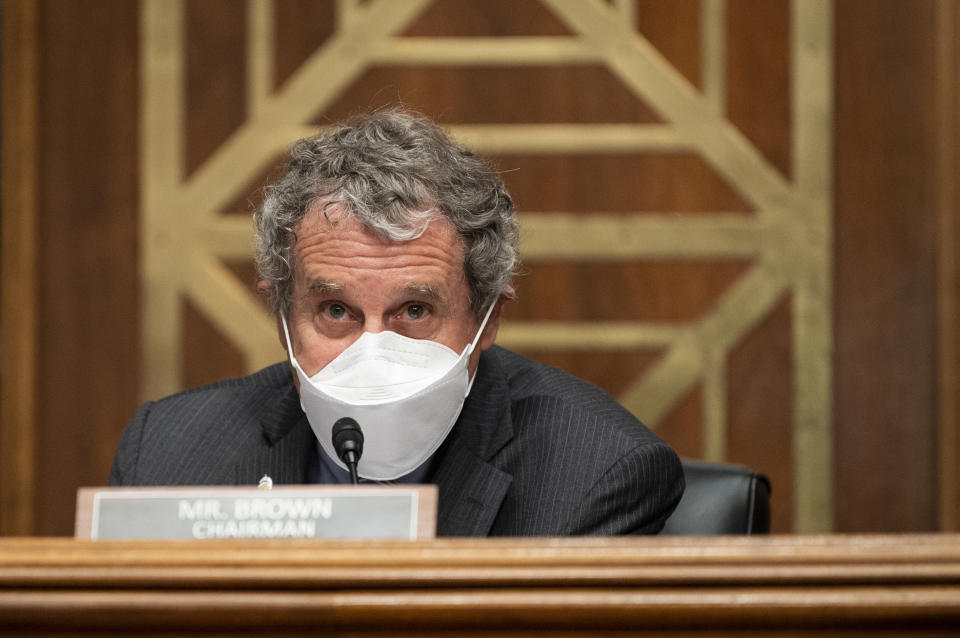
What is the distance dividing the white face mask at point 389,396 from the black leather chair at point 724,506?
38cm

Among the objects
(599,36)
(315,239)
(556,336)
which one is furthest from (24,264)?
(315,239)

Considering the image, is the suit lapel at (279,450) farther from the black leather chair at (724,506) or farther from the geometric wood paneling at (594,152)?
the geometric wood paneling at (594,152)

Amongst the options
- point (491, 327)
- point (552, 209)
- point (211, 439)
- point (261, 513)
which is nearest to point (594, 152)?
point (552, 209)

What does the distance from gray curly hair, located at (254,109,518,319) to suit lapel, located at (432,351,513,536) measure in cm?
13

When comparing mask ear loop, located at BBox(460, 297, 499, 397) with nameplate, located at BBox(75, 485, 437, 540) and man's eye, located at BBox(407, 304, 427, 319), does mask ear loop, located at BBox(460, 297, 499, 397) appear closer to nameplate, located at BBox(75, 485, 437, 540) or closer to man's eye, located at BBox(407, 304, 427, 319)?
man's eye, located at BBox(407, 304, 427, 319)

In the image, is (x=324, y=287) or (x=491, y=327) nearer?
(x=324, y=287)

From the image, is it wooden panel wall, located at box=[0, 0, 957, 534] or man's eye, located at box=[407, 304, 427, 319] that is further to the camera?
wooden panel wall, located at box=[0, 0, 957, 534]

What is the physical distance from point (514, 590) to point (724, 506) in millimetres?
849

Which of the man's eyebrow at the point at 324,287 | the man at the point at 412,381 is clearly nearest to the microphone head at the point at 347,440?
the man at the point at 412,381

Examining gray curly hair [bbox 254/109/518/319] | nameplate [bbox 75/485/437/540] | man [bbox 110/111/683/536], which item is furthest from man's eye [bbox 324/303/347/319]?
nameplate [bbox 75/485/437/540]

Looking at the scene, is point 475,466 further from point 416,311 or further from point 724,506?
point 724,506

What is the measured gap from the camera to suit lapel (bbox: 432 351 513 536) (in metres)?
1.38

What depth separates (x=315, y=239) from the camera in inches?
55.2

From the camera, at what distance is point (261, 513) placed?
84cm
